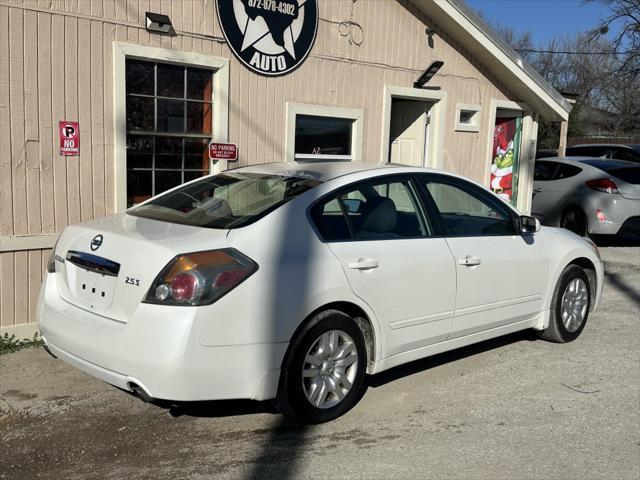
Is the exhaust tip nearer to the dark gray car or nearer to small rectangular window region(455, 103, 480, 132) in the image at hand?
small rectangular window region(455, 103, 480, 132)

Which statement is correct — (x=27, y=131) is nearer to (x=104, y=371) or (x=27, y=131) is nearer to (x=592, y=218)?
(x=104, y=371)

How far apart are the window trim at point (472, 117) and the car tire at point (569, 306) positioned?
4.12 meters

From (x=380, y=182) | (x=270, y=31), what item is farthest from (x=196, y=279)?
(x=270, y=31)

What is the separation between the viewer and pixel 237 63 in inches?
276

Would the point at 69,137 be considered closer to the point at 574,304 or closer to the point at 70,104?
the point at 70,104

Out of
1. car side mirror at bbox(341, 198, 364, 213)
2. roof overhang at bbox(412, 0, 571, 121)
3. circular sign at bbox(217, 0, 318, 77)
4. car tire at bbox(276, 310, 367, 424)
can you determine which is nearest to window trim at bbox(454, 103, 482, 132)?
roof overhang at bbox(412, 0, 571, 121)

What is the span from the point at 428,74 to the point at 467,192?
13.5 ft

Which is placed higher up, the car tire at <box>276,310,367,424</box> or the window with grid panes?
the window with grid panes

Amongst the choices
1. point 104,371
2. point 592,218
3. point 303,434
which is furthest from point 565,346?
point 592,218

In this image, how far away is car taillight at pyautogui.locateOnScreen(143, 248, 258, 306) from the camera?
11.2 feet

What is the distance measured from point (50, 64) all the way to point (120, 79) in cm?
62

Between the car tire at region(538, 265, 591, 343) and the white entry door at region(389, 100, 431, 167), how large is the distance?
153 inches

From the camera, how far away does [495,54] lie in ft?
30.0

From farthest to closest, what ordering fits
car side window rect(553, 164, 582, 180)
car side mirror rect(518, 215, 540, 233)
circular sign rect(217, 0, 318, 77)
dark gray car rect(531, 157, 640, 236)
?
car side window rect(553, 164, 582, 180) < dark gray car rect(531, 157, 640, 236) < circular sign rect(217, 0, 318, 77) < car side mirror rect(518, 215, 540, 233)
